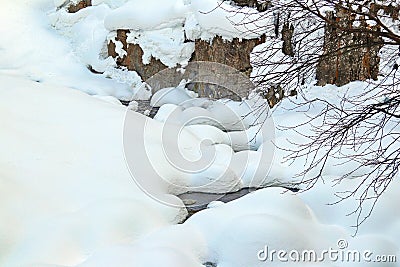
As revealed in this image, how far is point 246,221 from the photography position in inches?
115

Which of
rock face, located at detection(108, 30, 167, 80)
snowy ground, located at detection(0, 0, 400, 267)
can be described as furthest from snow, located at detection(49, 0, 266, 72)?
snowy ground, located at detection(0, 0, 400, 267)

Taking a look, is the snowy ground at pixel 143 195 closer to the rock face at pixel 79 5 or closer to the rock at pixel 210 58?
the rock at pixel 210 58

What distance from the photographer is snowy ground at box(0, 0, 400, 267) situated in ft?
9.21

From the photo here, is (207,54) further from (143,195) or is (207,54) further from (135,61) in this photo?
(143,195)

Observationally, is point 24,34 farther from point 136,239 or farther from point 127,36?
point 136,239

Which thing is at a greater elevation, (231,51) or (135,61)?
(231,51)

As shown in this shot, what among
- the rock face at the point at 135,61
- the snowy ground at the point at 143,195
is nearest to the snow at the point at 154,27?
the rock face at the point at 135,61

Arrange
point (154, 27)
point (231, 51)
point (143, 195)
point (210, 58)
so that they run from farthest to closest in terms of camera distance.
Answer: point (154, 27), point (210, 58), point (231, 51), point (143, 195)

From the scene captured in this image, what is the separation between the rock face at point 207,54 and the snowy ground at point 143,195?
0.92m

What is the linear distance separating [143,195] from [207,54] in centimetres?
322

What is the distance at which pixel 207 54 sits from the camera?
622cm

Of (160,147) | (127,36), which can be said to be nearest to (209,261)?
(160,147)

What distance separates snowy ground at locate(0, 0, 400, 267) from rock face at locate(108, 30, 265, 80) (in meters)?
0.92

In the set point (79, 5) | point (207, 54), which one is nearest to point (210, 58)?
point (207, 54)
